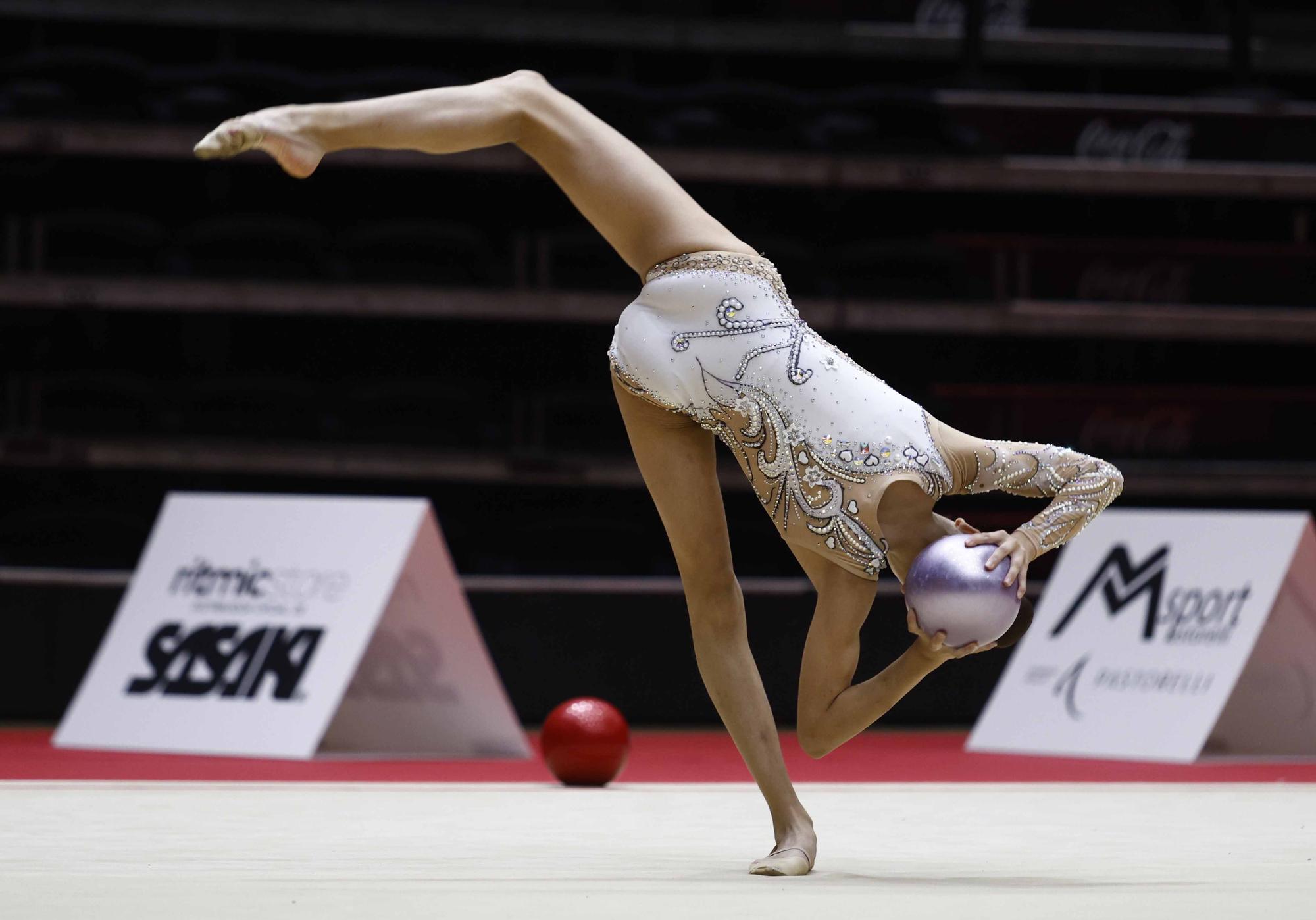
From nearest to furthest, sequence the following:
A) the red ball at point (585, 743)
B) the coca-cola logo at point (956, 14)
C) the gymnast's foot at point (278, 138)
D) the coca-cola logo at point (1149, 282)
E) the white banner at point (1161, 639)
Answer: the gymnast's foot at point (278, 138), the red ball at point (585, 743), the white banner at point (1161, 639), the coca-cola logo at point (1149, 282), the coca-cola logo at point (956, 14)

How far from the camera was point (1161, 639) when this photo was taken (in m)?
7.21

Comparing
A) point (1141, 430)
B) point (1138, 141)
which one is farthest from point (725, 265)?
point (1138, 141)

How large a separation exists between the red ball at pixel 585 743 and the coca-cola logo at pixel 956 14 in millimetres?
9071

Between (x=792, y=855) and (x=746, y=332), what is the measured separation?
1.06 m

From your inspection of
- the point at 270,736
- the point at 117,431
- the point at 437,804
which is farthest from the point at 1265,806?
the point at 117,431

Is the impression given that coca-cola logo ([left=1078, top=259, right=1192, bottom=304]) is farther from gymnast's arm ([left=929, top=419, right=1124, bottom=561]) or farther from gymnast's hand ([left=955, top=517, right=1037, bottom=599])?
gymnast's hand ([left=955, top=517, right=1037, bottom=599])

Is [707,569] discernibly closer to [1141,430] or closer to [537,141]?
[537,141]

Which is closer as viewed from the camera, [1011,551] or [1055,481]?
[1011,551]

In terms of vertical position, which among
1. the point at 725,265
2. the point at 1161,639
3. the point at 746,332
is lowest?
the point at 1161,639

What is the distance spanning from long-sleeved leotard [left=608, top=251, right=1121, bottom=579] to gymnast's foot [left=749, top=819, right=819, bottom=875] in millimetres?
544

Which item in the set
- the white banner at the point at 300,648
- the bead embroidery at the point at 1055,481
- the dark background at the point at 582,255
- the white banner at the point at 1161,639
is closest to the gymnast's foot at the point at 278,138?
the bead embroidery at the point at 1055,481

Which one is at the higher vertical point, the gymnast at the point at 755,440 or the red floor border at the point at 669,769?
the gymnast at the point at 755,440

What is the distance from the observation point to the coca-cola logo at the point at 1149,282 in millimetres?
12242

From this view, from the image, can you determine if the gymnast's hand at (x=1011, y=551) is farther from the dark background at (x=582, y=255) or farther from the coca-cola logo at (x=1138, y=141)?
the coca-cola logo at (x=1138, y=141)
